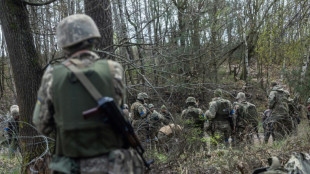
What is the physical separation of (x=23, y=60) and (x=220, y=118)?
6528 mm

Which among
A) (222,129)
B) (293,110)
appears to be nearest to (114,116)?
(222,129)

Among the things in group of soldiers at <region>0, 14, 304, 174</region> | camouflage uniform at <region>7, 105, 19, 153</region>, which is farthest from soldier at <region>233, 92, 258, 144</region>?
group of soldiers at <region>0, 14, 304, 174</region>

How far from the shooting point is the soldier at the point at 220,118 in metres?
9.71

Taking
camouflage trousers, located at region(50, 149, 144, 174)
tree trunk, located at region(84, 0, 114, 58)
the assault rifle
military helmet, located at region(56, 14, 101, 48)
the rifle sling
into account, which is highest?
tree trunk, located at region(84, 0, 114, 58)

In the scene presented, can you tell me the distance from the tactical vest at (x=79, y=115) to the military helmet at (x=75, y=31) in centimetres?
27

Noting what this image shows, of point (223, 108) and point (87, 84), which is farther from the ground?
point (87, 84)

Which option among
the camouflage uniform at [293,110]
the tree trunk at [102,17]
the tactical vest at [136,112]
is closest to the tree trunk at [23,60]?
the tree trunk at [102,17]

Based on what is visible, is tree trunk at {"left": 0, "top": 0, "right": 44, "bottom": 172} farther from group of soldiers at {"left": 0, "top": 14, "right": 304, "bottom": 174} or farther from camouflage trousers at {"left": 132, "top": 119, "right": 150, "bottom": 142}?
group of soldiers at {"left": 0, "top": 14, "right": 304, "bottom": 174}

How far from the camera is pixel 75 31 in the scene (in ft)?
8.89

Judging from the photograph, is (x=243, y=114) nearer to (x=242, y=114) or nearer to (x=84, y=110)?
(x=242, y=114)

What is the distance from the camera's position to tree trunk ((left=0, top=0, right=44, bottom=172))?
5.03 meters

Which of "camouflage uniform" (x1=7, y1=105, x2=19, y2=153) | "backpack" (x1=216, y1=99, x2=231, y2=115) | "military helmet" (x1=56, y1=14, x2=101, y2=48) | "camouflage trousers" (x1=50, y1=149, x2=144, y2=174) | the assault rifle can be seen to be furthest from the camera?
"backpack" (x1=216, y1=99, x2=231, y2=115)

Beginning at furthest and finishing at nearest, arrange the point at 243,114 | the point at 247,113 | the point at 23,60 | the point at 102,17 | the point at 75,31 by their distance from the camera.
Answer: the point at 243,114, the point at 247,113, the point at 102,17, the point at 23,60, the point at 75,31

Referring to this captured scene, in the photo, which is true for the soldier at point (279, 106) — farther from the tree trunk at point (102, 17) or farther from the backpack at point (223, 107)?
the tree trunk at point (102, 17)
